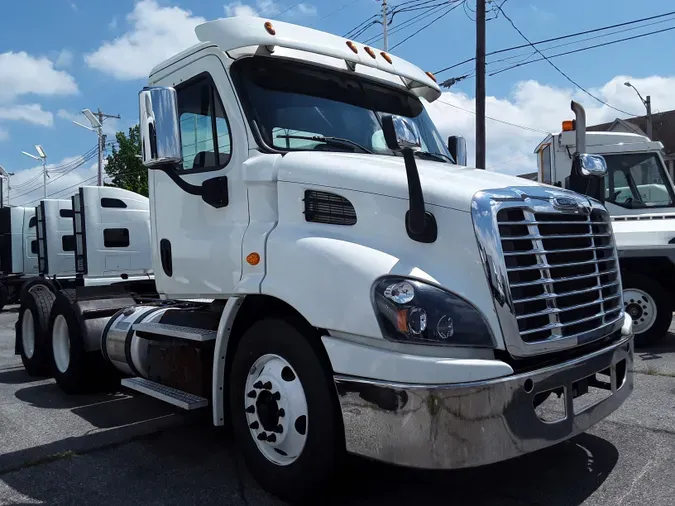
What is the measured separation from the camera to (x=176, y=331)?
14.8ft

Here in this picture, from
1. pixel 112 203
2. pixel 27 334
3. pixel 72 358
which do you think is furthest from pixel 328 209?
pixel 27 334

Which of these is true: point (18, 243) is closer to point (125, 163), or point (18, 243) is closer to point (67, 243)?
point (67, 243)

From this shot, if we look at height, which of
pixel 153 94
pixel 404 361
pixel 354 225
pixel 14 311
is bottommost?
pixel 14 311

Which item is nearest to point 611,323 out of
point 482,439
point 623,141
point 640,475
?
point 640,475

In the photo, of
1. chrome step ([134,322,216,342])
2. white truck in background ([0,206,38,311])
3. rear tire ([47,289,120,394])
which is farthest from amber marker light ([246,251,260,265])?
white truck in background ([0,206,38,311])

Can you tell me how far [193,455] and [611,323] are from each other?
9.71ft

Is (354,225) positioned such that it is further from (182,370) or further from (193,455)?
(193,455)

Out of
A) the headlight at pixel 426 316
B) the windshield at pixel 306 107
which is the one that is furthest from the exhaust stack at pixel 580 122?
the headlight at pixel 426 316

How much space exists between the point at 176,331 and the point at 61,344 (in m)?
2.99

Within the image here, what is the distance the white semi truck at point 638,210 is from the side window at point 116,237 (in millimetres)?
5479

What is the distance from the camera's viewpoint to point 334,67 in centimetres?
442

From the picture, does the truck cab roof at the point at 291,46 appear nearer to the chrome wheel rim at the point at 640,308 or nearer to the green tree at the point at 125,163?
the chrome wheel rim at the point at 640,308

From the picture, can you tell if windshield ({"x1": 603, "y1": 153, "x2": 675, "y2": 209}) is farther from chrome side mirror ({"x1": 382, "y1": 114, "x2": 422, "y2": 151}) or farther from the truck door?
chrome side mirror ({"x1": 382, "y1": 114, "x2": 422, "y2": 151})

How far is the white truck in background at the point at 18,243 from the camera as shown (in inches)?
582
